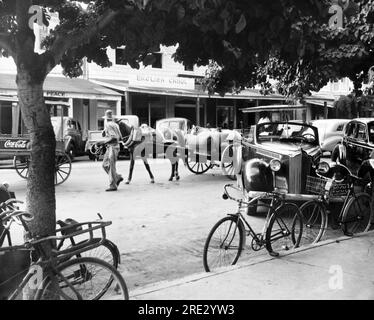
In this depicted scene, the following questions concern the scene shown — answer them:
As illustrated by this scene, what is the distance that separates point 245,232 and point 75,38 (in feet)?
9.22

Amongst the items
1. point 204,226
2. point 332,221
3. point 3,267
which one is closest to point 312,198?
point 332,221

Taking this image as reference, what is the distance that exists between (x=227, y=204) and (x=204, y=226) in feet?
6.62

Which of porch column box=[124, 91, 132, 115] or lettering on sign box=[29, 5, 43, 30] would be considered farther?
porch column box=[124, 91, 132, 115]

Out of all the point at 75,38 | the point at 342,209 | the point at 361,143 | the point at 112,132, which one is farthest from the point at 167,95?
the point at 75,38

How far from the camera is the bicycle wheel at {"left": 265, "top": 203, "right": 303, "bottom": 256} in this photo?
5957 millimetres

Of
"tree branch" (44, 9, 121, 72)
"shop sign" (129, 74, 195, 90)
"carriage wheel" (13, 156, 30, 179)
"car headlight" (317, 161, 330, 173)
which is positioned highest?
"shop sign" (129, 74, 195, 90)

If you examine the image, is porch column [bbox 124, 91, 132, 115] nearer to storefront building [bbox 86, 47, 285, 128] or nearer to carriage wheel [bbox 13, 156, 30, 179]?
storefront building [bbox 86, 47, 285, 128]

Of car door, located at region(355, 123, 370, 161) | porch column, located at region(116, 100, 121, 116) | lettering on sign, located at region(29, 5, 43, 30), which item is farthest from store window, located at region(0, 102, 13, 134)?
lettering on sign, located at region(29, 5, 43, 30)

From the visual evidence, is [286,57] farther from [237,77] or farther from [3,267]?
[3,267]

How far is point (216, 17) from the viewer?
4500 mm

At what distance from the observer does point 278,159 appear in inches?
345

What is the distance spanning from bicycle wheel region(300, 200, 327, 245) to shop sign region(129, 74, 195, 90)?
20.4 meters

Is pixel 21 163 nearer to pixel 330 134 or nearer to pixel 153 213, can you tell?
pixel 153 213

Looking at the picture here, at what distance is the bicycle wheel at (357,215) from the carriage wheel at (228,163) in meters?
6.49
